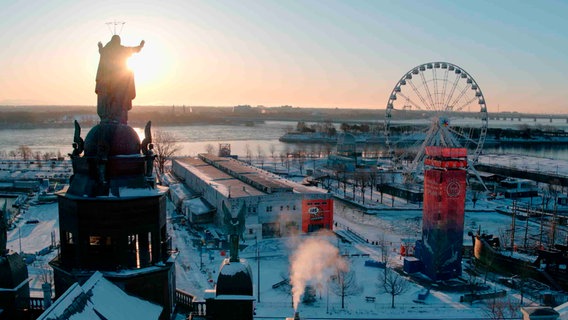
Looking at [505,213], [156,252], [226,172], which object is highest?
[156,252]

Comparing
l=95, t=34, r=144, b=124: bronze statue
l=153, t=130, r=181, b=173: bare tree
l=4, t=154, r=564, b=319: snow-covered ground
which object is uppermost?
l=95, t=34, r=144, b=124: bronze statue

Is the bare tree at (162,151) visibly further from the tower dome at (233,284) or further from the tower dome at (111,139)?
the tower dome at (233,284)

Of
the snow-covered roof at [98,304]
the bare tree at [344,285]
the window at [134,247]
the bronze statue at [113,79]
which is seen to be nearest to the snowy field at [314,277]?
the bare tree at [344,285]

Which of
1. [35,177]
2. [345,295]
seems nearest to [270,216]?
[345,295]

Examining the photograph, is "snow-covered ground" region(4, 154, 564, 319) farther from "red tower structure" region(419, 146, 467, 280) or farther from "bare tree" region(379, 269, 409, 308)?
"red tower structure" region(419, 146, 467, 280)

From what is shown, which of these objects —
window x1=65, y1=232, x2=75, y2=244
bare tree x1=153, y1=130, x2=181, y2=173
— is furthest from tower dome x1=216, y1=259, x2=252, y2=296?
bare tree x1=153, y1=130, x2=181, y2=173

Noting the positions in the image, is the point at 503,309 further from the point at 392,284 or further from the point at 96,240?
the point at 96,240

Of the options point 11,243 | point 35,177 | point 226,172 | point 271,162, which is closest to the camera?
point 11,243

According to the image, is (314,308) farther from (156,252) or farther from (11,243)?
(11,243)
